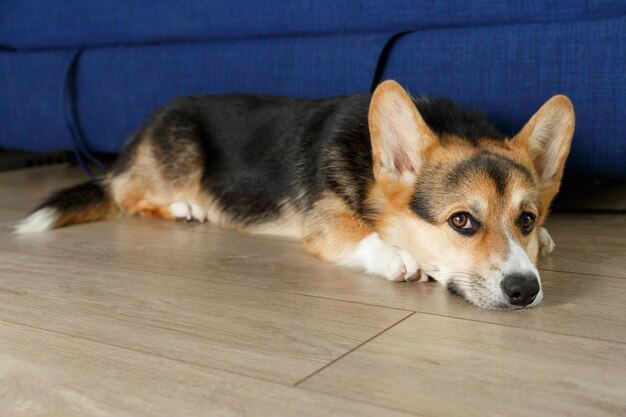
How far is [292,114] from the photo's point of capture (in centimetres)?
282

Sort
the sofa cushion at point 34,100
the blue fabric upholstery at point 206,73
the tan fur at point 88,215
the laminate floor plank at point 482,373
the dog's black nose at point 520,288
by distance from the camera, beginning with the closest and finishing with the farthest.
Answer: the laminate floor plank at point 482,373
the dog's black nose at point 520,288
the tan fur at point 88,215
the blue fabric upholstery at point 206,73
the sofa cushion at point 34,100

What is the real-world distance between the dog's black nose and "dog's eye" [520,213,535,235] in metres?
0.21

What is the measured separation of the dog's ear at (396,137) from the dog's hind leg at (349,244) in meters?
0.20

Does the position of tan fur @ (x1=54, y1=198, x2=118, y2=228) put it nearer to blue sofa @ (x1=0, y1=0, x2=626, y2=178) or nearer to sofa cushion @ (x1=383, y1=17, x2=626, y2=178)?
blue sofa @ (x1=0, y1=0, x2=626, y2=178)

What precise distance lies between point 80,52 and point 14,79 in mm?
476

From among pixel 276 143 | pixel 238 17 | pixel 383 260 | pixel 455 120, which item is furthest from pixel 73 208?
pixel 455 120

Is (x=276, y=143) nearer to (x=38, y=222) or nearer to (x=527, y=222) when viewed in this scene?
(x=38, y=222)

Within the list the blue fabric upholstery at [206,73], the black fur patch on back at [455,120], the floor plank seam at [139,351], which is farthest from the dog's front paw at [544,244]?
the floor plank seam at [139,351]

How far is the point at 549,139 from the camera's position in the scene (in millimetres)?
2264

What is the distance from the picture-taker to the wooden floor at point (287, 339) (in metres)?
1.36

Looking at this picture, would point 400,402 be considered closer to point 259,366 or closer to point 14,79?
point 259,366

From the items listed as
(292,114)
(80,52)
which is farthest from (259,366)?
(80,52)

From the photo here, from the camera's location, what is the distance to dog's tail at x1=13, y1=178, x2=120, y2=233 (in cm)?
287

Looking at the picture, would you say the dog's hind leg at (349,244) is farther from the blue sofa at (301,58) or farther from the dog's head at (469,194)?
the blue sofa at (301,58)
